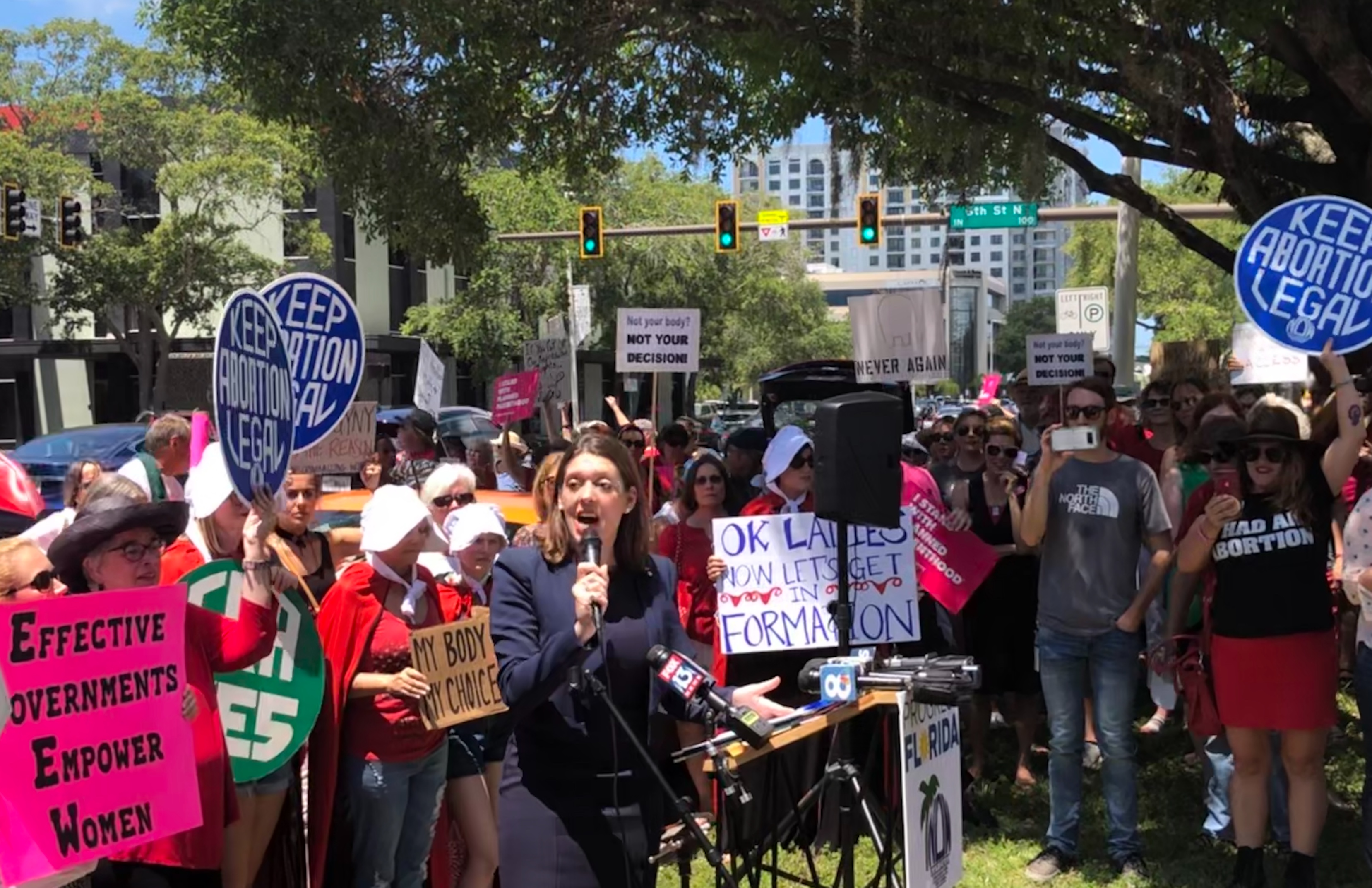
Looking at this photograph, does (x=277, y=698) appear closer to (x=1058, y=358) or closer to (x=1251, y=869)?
(x=1251, y=869)

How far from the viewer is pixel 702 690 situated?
149 inches

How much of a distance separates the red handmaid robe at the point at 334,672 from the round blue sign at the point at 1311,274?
380 cm

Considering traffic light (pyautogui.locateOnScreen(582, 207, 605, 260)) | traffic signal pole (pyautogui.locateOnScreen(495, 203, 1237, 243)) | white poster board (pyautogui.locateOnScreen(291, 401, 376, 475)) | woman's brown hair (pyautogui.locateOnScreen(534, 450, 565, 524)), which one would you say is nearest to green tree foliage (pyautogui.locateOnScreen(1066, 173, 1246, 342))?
traffic signal pole (pyautogui.locateOnScreen(495, 203, 1237, 243))

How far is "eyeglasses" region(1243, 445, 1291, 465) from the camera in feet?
19.8

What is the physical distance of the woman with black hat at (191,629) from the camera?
4.07 m

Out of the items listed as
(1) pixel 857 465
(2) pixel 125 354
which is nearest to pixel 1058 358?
(1) pixel 857 465

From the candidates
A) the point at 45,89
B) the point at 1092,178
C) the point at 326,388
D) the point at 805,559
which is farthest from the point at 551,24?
the point at 45,89

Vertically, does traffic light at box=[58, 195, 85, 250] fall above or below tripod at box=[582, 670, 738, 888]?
above

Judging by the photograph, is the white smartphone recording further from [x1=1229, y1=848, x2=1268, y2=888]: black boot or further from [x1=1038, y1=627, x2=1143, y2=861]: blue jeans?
[x1=1229, y1=848, x2=1268, y2=888]: black boot

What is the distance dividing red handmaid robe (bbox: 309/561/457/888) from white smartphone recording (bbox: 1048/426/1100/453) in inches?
119

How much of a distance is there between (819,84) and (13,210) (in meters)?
17.4

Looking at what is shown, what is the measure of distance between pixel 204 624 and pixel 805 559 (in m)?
3.06

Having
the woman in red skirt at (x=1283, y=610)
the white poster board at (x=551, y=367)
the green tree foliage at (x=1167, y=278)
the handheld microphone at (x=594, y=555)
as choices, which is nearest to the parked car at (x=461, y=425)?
the white poster board at (x=551, y=367)

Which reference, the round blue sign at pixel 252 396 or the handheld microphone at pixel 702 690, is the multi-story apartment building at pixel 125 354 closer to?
the round blue sign at pixel 252 396
